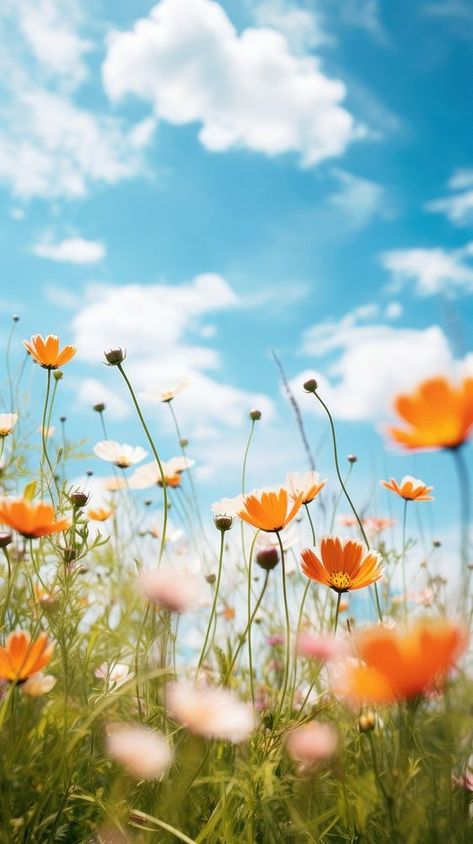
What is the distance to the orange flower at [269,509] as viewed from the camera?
105cm

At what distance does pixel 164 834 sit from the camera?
91 cm

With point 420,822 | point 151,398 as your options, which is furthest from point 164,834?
point 151,398

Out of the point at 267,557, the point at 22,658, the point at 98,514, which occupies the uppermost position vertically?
the point at 98,514

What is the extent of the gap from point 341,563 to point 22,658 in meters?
0.42

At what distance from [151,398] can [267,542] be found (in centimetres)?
58

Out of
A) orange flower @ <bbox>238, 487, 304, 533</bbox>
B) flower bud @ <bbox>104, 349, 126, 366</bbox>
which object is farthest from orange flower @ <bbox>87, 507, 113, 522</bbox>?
orange flower @ <bbox>238, 487, 304, 533</bbox>

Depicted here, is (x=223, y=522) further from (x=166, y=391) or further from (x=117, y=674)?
(x=166, y=391)

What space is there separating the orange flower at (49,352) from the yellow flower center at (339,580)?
2.01 ft

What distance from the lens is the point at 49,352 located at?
4.30 feet

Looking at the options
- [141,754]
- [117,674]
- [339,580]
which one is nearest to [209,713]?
[141,754]

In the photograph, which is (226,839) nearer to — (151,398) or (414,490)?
(414,490)

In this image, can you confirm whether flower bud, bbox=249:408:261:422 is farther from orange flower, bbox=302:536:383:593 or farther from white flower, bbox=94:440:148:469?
orange flower, bbox=302:536:383:593

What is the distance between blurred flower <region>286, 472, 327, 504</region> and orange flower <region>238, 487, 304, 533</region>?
0.11 m

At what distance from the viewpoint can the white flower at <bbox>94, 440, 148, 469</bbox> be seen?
1.83 meters
